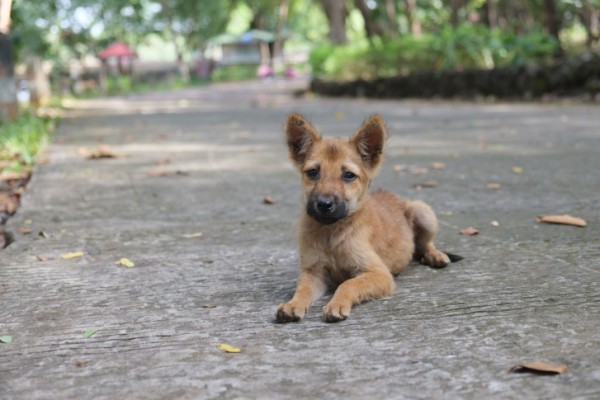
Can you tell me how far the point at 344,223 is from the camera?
375 cm

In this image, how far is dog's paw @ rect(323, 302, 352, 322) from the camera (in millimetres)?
3197

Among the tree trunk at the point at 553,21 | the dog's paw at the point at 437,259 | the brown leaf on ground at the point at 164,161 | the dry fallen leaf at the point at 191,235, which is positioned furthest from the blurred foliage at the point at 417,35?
the dog's paw at the point at 437,259

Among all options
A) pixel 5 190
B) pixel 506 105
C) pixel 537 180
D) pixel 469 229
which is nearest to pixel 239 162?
pixel 5 190

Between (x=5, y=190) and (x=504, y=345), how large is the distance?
577 cm

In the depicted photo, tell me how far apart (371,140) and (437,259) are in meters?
0.81

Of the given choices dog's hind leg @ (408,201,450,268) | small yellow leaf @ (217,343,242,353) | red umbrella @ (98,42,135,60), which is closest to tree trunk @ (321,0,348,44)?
red umbrella @ (98,42,135,60)

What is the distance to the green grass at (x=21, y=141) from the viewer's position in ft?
27.7

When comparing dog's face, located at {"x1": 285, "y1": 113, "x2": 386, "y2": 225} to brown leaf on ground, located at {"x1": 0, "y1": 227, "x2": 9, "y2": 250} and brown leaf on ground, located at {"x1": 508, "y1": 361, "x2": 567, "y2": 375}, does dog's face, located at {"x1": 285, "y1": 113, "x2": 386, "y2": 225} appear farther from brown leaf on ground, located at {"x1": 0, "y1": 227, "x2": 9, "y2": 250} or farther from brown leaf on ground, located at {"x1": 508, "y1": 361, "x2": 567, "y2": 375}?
brown leaf on ground, located at {"x1": 0, "y1": 227, "x2": 9, "y2": 250}

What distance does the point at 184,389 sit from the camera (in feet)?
8.22

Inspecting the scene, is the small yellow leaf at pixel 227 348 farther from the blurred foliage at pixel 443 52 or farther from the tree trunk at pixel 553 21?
the tree trunk at pixel 553 21

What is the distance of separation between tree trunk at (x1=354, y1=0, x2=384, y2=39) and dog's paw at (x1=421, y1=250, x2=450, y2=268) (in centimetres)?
2481

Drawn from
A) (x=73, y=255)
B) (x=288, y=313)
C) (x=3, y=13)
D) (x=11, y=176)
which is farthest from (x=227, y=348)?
(x=3, y=13)

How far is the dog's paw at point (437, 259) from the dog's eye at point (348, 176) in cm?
80

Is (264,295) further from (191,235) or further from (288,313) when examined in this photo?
(191,235)
